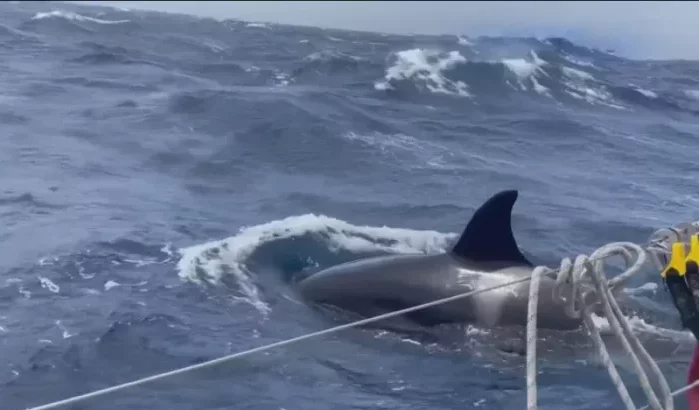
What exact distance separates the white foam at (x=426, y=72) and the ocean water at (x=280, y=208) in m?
0.24

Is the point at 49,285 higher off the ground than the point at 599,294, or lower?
lower

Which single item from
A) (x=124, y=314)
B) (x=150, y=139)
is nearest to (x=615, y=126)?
(x=150, y=139)

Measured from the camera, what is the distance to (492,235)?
11586 millimetres

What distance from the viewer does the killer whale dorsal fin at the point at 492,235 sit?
11.3 m

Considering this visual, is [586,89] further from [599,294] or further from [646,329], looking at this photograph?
[599,294]

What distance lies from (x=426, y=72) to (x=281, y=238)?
25.4 m

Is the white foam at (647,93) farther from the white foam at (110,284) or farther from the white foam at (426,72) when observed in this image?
the white foam at (110,284)

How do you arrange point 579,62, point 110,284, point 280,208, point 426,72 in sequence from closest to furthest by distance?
point 110,284 → point 280,208 → point 426,72 → point 579,62

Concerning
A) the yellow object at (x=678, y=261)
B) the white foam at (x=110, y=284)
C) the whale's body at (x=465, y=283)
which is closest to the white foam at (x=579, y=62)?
the whale's body at (x=465, y=283)

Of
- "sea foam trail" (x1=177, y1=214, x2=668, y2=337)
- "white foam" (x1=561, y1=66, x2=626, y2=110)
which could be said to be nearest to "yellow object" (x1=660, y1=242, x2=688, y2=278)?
"sea foam trail" (x1=177, y1=214, x2=668, y2=337)

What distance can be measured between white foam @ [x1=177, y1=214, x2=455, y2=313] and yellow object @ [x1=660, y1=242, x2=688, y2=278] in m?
6.96

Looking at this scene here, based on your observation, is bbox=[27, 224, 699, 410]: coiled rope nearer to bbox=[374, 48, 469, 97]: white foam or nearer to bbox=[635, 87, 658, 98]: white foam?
bbox=[374, 48, 469, 97]: white foam

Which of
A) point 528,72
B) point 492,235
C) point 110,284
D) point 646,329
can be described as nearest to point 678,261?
point 492,235

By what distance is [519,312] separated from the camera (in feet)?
37.5
